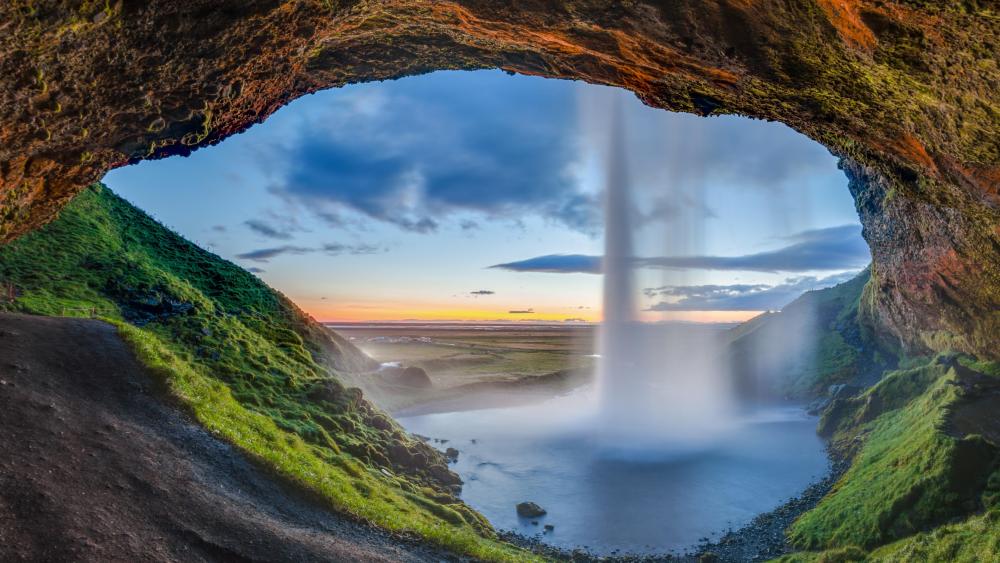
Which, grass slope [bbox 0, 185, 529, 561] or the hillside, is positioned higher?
the hillside

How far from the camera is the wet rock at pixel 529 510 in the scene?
30.4 m

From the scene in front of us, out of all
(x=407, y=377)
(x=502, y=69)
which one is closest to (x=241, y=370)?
(x=502, y=69)

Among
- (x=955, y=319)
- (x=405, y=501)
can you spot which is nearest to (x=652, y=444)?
(x=955, y=319)

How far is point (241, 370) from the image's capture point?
97.6ft

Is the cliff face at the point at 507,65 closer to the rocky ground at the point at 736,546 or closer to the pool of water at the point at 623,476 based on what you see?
the rocky ground at the point at 736,546

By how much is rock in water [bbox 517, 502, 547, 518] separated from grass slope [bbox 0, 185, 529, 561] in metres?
4.49

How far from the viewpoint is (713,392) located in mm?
70062

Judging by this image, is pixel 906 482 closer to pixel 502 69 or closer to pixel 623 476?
pixel 623 476

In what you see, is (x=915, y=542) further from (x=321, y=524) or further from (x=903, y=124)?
(x=321, y=524)

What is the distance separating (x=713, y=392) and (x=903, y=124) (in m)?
64.8

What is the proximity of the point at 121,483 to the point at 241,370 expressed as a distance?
17408mm

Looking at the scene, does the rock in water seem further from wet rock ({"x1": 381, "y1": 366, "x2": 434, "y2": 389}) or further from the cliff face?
wet rock ({"x1": 381, "y1": 366, "x2": 434, "y2": 389})

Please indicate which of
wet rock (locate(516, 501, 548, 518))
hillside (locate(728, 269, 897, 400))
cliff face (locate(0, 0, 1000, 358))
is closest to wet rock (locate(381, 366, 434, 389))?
wet rock (locate(516, 501, 548, 518))

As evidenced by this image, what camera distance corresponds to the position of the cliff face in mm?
8812
